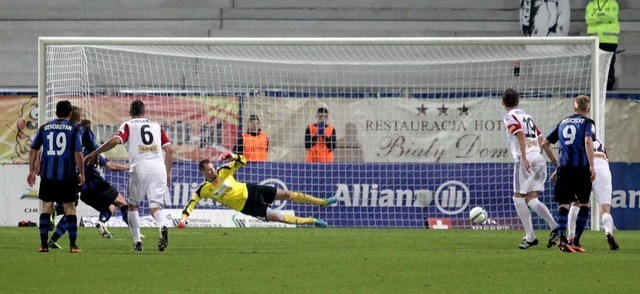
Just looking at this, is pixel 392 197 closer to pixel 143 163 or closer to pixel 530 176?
pixel 530 176

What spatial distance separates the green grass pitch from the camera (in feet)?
33.1

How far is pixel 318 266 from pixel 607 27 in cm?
1395

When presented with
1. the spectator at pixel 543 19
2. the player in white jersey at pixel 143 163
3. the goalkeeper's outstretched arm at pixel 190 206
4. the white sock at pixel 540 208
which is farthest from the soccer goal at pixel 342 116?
the player in white jersey at pixel 143 163

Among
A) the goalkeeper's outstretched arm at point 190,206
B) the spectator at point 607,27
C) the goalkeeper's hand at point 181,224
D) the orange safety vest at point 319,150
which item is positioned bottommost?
the goalkeeper's hand at point 181,224

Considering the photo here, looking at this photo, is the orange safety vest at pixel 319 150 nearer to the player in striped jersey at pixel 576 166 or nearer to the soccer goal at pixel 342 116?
the soccer goal at pixel 342 116

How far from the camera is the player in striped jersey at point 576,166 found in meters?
14.3

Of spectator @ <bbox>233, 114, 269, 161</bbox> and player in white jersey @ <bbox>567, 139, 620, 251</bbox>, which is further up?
spectator @ <bbox>233, 114, 269, 161</bbox>

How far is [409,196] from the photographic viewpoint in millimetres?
21422

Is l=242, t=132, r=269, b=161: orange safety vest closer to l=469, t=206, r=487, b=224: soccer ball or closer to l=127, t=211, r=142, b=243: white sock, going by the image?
l=469, t=206, r=487, b=224: soccer ball

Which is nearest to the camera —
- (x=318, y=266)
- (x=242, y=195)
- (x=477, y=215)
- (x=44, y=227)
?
(x=318, y=266)

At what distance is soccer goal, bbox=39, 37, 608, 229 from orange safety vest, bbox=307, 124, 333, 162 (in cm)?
2

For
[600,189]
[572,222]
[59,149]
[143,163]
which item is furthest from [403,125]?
[59,149]

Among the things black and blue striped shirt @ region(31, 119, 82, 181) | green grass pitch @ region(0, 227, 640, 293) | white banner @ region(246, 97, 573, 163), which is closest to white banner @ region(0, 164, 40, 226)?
green grass pitch @ region(0, 227, 640, 293)

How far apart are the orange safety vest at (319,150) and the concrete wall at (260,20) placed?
434cm
